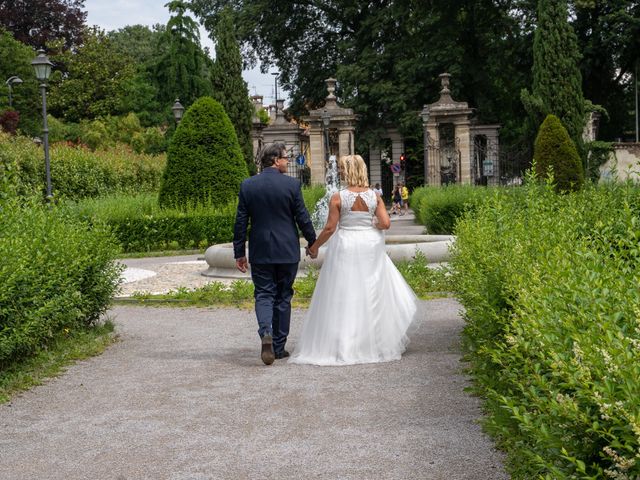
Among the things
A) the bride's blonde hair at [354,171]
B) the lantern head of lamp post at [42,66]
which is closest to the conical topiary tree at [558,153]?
the lantern head of lamp post at [42,66]

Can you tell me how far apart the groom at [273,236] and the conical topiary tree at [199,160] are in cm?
1412

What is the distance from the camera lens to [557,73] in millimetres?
32031

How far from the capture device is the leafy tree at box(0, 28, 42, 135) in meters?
51.1

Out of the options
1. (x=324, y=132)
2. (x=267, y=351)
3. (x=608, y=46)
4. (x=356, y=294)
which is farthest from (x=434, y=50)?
(x=267, y=351)

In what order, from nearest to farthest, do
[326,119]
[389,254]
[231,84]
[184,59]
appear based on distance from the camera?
1. [389,254]
2. [326,119]
3. [231,84]
4. [184,59]

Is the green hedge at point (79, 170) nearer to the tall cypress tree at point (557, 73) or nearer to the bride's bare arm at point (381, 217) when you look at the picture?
the tall cypress tree at point (557, 73)

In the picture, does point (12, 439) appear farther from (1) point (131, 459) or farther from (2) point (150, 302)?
(2) point (150, 302)

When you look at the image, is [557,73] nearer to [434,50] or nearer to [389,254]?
[434,50]

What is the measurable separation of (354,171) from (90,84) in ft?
168

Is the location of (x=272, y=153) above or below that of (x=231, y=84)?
below

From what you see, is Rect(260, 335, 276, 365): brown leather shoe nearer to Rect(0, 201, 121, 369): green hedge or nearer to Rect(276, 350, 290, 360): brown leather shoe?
Rect(276, 350, 290, 360): brown leather shoe

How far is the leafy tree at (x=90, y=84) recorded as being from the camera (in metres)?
56.2

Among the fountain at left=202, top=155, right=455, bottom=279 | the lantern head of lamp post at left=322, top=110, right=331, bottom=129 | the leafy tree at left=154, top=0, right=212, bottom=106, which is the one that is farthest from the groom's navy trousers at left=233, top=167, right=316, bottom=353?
the leafy tree at left=154, top=0, right=212, bottom=106

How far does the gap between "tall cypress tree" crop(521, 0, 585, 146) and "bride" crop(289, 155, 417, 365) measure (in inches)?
965
